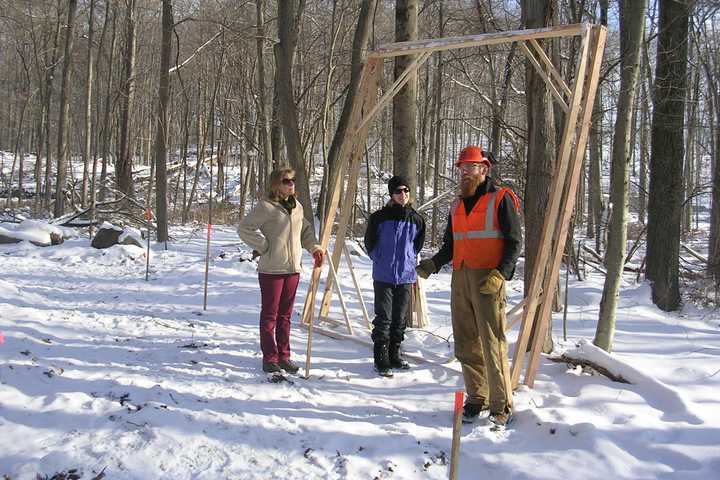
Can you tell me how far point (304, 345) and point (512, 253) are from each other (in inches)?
109

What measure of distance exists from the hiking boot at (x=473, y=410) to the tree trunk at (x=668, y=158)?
5.89m

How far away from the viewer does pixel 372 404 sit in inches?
166

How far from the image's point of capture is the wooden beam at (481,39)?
14.0ft

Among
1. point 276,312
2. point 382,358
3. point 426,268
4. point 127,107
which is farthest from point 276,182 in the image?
point 127,107

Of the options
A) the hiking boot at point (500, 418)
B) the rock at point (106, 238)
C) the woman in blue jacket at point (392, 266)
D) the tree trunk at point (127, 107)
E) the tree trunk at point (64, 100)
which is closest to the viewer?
the hiking boot at point (500, 418)

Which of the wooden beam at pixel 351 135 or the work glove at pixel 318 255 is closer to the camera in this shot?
the work glove at pixel 318 255

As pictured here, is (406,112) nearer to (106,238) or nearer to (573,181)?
(573,181)

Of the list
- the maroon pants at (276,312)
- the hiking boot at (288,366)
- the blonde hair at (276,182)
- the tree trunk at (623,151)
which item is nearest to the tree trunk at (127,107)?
the blonde hair at (276,182)

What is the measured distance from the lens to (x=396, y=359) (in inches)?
197

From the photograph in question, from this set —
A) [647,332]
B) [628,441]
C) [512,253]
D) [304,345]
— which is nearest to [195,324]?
[304,345]

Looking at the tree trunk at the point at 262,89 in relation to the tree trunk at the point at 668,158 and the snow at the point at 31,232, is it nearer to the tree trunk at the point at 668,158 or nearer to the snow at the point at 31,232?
the snow at the point at 31,232

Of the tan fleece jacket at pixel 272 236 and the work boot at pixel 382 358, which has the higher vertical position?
the tan fleece jacket at pixel 272 236

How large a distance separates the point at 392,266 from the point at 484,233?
123 centimetres

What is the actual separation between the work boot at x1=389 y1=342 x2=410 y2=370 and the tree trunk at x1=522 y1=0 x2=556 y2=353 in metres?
1.30
